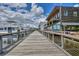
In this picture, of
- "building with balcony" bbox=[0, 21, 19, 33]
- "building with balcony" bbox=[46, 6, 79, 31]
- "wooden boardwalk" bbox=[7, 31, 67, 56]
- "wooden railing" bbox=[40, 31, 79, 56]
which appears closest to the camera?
"wooden railing" bbox=[40, 31, 79, 56]

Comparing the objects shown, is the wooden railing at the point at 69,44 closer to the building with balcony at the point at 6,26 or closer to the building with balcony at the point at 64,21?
the building with balcony at the point at 64,21

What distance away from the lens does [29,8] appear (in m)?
5.92

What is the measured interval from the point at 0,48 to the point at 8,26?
178cm

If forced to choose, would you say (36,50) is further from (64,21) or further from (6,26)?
(64,21)

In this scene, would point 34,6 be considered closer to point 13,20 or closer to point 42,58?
point 13,20

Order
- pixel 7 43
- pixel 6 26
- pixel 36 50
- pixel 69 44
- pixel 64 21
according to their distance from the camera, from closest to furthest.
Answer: pixel 36 50 < pixel 7 43 < pixel 6 26 < pixel 69 44 < pixel 64 21

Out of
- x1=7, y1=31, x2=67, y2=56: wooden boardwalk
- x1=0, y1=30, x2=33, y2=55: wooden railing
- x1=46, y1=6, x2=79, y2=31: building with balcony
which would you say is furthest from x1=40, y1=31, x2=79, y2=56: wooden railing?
x1=0, y1=30, x2=33, y2=55: wooden railing

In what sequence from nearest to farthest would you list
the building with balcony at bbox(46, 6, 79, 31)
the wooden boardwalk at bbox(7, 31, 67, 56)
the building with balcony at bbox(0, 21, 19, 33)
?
the wooden boardwalk at bbox(7, 31, 67, 56), the building with balcony at bbox(0, 21, 19, 33), the building with balcony at bbox(46, 6, 79, 31)

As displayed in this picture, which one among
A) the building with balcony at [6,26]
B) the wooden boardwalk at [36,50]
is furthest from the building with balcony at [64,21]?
the building with balcony at [6,26]

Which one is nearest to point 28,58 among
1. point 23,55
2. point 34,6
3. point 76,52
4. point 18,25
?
point 23,55

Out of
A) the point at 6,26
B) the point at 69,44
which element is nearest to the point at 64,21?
the point at 69,44

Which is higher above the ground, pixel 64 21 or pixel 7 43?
pixel 64 21

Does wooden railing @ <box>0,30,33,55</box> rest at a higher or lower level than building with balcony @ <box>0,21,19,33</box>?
lower

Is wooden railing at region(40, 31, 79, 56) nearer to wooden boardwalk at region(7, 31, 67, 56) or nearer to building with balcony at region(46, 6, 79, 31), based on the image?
wooden boardwalk at region(7, 31, 67, 56)
